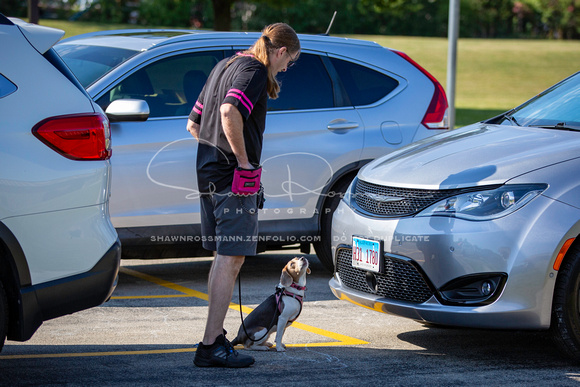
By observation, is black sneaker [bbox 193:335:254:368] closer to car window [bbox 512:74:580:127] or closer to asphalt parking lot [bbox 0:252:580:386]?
asphalt parking lot [bbox 0:252:580:386]

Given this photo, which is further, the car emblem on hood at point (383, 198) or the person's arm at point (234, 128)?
the car emblem on hood at point (383, 198)

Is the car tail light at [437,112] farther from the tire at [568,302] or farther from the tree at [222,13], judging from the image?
the tree at [222,13]

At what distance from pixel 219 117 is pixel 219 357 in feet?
4.33

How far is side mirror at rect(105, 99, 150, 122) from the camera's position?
5.52 m

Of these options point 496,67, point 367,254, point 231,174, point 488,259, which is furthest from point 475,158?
point 496,67

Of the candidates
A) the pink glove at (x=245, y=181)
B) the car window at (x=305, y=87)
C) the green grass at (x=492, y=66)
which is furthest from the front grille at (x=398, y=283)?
the green grass at (x=492, y=66)

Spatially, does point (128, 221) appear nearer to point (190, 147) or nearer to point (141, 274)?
point (190, 147)

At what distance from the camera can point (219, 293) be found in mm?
4238

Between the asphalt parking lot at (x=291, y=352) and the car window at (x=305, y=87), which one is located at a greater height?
the car window at (x=305, y=87)

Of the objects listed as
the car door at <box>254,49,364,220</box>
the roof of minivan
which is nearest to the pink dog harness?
the car door at <box>254,49,364,220</box>

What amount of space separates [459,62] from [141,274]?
43.2 meters

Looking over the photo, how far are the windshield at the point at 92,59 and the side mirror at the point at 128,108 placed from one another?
0.48 metres

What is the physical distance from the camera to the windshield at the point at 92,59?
602 centimetres

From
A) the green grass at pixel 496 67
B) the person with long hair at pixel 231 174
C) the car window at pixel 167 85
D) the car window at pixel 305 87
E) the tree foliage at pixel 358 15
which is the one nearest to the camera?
the person with long hair at pixel 231 174
